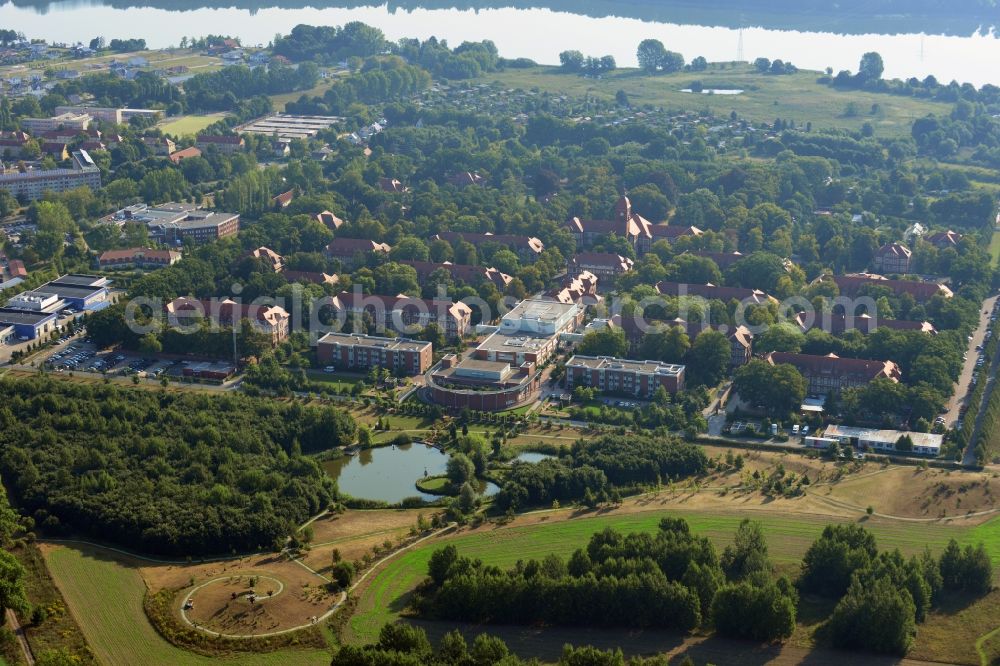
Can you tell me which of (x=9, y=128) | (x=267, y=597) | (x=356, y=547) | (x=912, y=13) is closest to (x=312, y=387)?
(x=356, y=547)

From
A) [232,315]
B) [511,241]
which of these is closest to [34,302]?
[232,315]

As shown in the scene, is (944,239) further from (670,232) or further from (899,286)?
(670,232)

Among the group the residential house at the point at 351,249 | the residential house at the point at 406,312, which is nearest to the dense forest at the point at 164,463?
the residential house at the point at 406,312

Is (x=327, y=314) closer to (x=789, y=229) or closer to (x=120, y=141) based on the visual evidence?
(x=789, y=229)

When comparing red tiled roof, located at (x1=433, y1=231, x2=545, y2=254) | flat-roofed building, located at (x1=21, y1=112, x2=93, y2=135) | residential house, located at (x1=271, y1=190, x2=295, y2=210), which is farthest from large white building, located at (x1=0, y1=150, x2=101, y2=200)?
red tiled roof, located at (x1=433, y1=231, x2=545, y2=254)

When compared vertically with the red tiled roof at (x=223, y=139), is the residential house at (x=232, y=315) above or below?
below

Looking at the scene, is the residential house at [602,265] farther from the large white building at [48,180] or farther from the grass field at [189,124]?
the grass field at [189,124]

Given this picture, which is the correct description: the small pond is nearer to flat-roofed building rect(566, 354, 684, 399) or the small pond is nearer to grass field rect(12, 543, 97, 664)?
flat-roofed building rect(566, 354, 684, 399)
